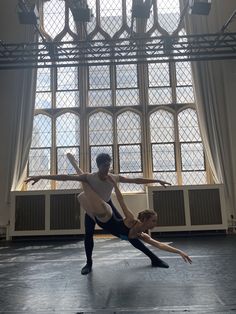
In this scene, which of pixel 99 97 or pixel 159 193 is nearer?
pixel 159 193

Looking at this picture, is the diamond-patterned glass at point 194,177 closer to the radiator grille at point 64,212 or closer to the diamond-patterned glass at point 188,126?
the diamond-patterned glass at point 188,126

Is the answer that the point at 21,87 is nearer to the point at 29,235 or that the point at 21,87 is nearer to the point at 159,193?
the point at 29,235

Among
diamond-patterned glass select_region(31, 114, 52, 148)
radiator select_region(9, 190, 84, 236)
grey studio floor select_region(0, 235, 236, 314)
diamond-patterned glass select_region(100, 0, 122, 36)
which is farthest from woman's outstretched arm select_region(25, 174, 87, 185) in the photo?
diamond-patterned glass select_region(100, 0, 122, 36)

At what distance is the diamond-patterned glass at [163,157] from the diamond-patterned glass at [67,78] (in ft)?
8.20

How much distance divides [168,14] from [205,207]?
16.1 ft

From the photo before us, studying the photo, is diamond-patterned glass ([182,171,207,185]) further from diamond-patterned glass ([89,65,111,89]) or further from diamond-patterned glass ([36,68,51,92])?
diamond-patterned glass ([36,68,51,92])

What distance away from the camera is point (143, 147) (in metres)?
7.14

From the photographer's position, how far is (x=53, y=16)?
25.7ft

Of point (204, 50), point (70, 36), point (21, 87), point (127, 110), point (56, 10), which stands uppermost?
point (56, 10)

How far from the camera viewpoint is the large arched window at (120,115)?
7102mm

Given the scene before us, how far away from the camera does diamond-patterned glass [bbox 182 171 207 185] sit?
696cm

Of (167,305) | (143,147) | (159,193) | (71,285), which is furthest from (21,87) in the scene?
(167,305)

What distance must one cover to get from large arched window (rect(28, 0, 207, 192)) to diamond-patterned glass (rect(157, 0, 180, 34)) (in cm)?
3

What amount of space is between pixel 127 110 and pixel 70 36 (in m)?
2.39
